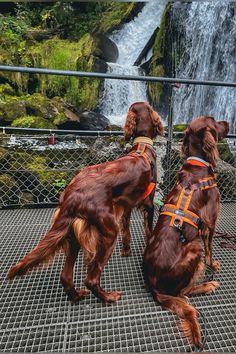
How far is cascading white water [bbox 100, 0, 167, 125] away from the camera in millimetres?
9523

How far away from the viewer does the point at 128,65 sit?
35.9 feet

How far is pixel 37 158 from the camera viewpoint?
13.0ft

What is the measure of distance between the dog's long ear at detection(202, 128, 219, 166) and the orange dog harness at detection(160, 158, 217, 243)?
5.9 inches

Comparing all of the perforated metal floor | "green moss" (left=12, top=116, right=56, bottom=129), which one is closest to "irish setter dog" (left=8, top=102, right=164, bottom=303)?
the perforated metal floor

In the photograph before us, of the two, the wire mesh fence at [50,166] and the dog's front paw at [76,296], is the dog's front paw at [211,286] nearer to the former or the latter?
the dog's front paw at [76,296]

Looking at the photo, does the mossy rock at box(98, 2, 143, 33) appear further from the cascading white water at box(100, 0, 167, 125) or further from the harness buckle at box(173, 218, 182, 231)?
the harness buckle at box(173, 218, 182, 231)

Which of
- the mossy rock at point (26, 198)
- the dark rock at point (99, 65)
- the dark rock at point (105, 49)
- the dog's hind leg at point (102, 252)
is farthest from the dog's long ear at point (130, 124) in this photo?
the dark rock at point (105, 49)

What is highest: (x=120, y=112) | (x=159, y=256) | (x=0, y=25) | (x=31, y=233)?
(x=0, y=25)

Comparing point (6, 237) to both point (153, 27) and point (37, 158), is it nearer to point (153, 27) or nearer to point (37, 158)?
point (37, 158)

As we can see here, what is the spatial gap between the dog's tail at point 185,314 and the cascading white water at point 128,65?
7.18 metres

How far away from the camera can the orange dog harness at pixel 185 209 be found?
1.93 metres

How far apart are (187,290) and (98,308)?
0.55 metres

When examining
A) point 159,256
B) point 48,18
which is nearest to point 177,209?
point 159,256

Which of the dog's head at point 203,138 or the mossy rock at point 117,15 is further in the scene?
the mossy rock at point 117,15
